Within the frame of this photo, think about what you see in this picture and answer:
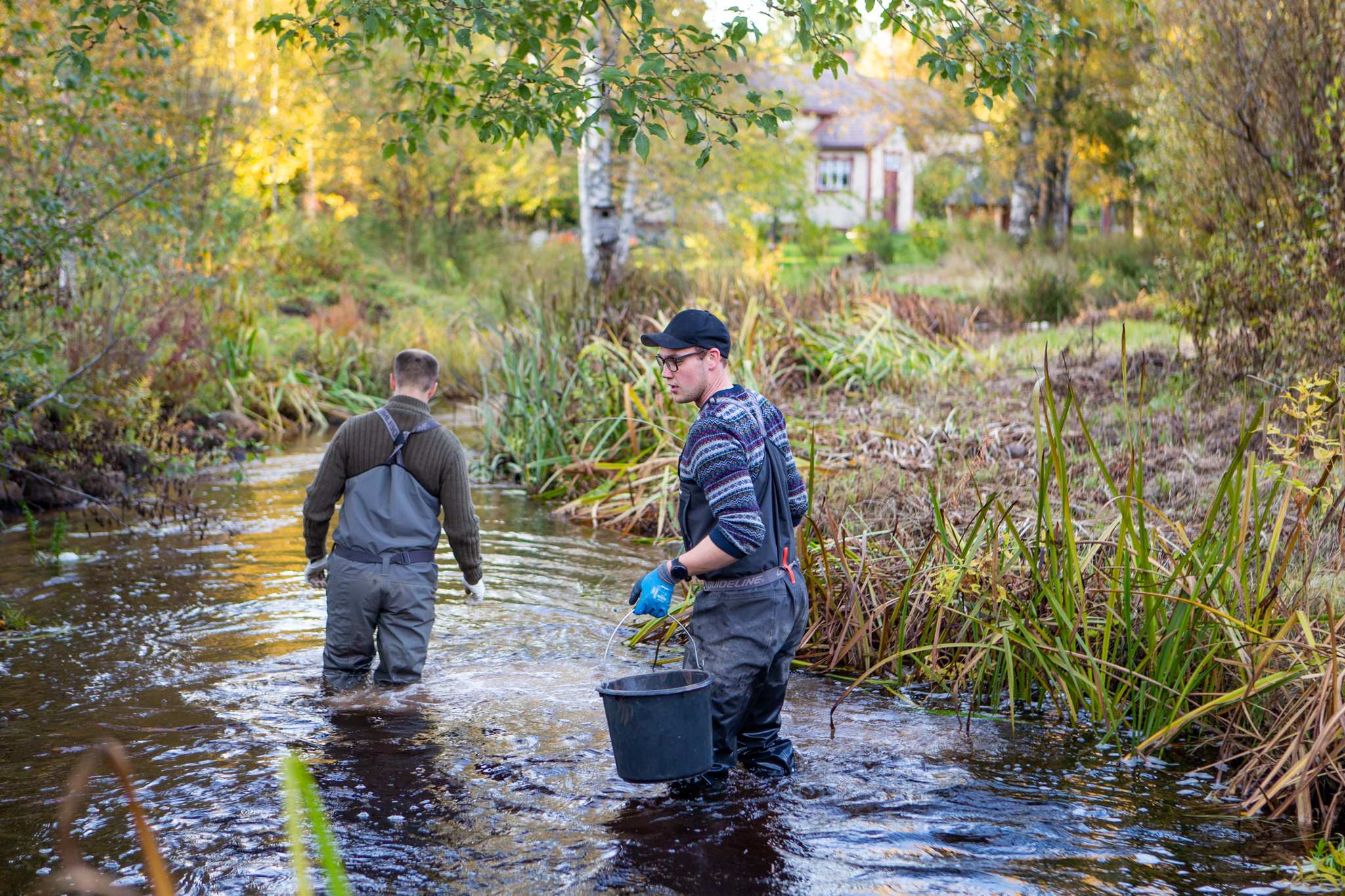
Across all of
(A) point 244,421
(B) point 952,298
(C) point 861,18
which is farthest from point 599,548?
(B) point 952,298

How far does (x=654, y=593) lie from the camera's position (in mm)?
3855

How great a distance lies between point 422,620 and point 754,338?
21.0ft

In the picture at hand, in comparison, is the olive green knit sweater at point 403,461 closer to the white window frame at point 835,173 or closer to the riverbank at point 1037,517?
the riverbank at point 1037,517

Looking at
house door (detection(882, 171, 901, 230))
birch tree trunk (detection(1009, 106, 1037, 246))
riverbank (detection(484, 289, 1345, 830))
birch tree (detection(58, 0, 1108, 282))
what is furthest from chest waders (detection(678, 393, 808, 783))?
house door (detection(882, 171, 901, 230))

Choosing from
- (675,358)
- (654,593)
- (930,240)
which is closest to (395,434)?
(675,358)

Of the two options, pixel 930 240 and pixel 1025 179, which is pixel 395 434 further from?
pixel 930 240

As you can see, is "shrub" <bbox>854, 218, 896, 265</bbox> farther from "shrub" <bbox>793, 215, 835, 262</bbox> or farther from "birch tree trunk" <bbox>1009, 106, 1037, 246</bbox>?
"birch tree trunk" <bbox>1009, 106, 1037, 246</bbox>

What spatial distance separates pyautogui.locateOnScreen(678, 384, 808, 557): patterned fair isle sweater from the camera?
377cm

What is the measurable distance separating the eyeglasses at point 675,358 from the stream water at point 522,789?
166 centimetres

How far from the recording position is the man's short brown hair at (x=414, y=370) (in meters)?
5.25

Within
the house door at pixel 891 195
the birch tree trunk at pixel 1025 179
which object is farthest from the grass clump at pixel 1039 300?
the house door at pixel 891 195

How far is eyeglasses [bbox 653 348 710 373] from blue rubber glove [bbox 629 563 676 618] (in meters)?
0.73

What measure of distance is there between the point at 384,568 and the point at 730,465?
6.87ft

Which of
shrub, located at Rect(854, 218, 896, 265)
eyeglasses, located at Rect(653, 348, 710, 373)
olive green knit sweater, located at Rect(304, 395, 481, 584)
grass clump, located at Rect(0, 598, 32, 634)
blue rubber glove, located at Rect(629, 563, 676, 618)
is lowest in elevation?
grass clump, located at Rect(0, 598, 32, 634)
